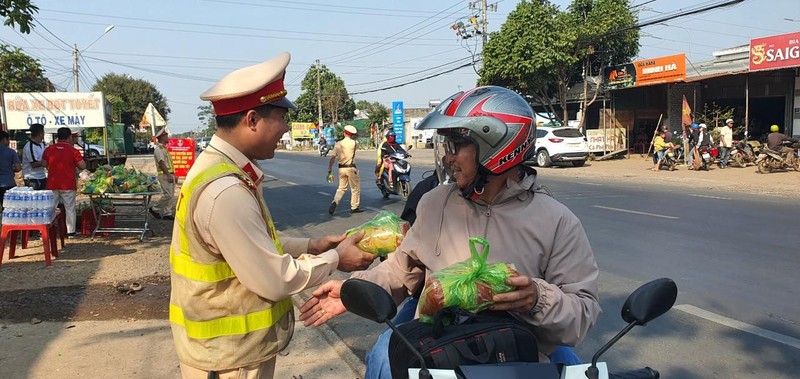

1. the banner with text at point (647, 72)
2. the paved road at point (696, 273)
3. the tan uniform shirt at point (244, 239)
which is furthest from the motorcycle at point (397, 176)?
the banner with text at point (647, 72)

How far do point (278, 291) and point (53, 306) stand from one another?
4.88m

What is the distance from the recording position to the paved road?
14.0 ft

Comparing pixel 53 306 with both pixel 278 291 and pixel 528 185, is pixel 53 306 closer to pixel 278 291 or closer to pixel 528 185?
pixel 278 291

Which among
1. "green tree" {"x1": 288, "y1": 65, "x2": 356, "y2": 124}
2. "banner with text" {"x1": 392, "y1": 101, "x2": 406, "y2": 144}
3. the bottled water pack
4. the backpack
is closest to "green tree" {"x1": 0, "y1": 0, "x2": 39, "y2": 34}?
the bottled water pack

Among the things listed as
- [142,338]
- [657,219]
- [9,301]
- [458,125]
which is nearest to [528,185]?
[458,125]

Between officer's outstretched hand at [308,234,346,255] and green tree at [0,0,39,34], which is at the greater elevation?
green tree at [0,0,39,34]

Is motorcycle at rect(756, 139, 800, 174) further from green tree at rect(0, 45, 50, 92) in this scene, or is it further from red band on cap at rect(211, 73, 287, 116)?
green tree at rect(0, 45, 50, 92)

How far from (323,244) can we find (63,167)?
7.93 meters

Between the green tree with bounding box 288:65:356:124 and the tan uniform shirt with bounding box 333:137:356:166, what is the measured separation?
57028mm

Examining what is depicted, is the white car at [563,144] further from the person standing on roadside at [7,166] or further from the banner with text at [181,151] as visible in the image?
the person standing on roadside at [7,166]

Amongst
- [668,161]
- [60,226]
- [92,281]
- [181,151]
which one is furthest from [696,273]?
[668,161]

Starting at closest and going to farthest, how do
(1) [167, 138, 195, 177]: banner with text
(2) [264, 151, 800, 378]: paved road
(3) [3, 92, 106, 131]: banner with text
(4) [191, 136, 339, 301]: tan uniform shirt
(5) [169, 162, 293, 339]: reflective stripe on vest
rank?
1. (4) [191, 136, 339, 301]: tan uniform shirt
2. (5) [169, 162, 293, 339]: reflective stripe on vest
3. (2) [264, 151, 800, 378]: paved road
4. (3) [3, 92, 106, 131]: banner with text
5. (1) [167, 138, 195, 177]: banner with text

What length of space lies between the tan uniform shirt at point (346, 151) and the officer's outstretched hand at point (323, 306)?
9321 mm

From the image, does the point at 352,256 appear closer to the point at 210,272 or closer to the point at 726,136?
the point at 210,272
